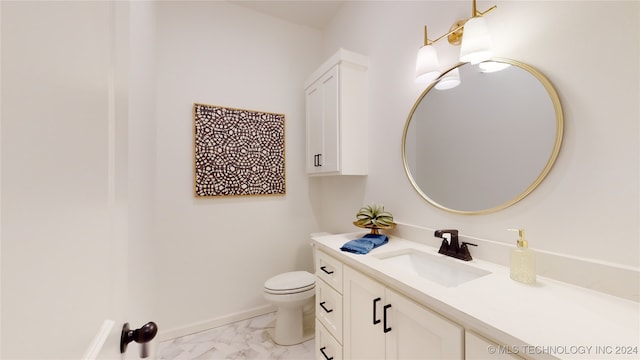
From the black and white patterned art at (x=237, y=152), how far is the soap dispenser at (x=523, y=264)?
6.12ft

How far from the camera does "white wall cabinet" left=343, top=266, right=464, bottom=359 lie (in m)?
0.77

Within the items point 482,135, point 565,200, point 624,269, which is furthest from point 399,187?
point 624,269

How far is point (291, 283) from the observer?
6.29 feet

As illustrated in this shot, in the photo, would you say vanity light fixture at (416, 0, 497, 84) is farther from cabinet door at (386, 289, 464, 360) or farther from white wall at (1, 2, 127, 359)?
white wall at (1, 2, 127, 359)

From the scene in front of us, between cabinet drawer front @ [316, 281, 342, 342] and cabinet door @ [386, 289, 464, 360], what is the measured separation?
355 mm

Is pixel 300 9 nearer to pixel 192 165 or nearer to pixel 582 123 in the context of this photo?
pixel 192 165

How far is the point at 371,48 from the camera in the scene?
6.19 ft

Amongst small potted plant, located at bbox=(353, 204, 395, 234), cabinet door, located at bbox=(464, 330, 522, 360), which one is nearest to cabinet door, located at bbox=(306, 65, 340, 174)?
small potted plant, located at bbox=(353, 204, 395, 234)

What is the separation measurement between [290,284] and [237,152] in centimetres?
121

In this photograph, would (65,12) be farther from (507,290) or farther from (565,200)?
(565,200)

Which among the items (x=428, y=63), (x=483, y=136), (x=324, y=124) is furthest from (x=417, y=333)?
(x=324, y=124)

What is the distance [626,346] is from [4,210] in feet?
3.53

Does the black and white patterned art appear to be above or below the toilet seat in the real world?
above

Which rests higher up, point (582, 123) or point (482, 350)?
point (582, 123)
